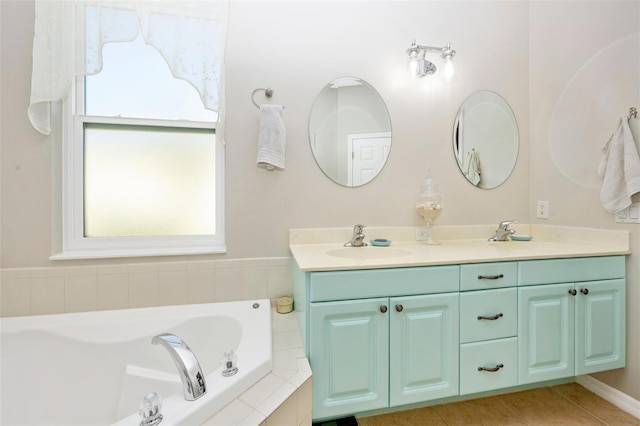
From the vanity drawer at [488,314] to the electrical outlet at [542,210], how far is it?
2.95 ft

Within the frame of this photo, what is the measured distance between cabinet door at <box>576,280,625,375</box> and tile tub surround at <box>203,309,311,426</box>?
55.7 inches

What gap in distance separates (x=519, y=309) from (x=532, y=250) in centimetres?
34

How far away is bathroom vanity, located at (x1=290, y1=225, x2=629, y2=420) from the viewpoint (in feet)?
3.70

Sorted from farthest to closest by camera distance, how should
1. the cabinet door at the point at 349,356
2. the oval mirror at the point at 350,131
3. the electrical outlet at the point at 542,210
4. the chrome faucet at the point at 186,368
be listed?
the electrical outlet at the point at 542,210 < the oval mirror at the point at 350,131 < the cabinet door at the point at 349,356 < the chrome faucet at the point at 186,368

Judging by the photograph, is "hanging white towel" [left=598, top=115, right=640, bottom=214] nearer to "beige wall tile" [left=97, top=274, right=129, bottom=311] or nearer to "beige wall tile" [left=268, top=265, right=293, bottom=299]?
"beige wall tile" [left=268, top=265, right=293, bottom=299]

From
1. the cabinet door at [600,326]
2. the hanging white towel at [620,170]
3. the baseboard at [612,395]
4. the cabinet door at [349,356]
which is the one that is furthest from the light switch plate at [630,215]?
the cabinet door at [349,356]

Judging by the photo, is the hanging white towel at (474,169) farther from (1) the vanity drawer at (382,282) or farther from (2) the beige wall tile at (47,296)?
(2) the beige wall tile at (47,296)

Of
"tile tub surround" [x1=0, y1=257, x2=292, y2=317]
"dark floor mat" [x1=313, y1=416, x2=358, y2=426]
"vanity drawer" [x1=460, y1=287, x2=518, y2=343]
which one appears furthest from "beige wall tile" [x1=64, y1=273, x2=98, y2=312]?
"vanity drawer" [x1=460, y1=287, x2=518, y2=343]

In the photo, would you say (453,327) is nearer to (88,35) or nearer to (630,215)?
(630,215)

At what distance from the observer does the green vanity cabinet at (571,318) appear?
4.35ft

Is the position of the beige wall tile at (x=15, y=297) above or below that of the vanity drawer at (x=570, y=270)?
below

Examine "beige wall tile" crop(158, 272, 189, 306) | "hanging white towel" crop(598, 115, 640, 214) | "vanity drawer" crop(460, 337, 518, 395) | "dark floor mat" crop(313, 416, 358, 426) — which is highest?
"hanging white towel" crop(598, 115, 640, 214)

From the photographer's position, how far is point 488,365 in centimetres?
127

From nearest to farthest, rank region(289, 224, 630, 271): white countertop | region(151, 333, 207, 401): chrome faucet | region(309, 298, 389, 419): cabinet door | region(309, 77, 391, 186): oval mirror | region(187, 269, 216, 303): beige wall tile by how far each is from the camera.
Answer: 1. region(151, 333, 207, 401): chrome faucet
2. region(309, 298, 389, 419): cabinet door
3. region(289, 224, 630, 271): white countertop
4. region(187, 269, 216, 303): beige wall tile
5. region(309, 77, 391, 186): oval mirror
